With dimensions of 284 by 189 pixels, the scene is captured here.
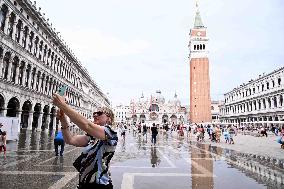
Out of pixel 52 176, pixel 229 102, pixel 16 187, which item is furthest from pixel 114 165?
pixel 229 102

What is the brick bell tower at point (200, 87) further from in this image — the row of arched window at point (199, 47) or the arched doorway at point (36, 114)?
the arched doorway at point (36, 114)

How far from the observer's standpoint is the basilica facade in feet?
419

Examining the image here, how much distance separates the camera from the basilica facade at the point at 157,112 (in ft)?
419

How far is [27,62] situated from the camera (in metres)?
28.5

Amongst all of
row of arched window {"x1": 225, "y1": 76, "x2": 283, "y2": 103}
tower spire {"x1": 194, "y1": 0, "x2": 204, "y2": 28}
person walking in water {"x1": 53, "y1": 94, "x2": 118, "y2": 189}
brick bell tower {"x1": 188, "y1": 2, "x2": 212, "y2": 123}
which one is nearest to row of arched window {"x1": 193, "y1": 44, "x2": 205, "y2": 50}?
brick bell tower {"x1": 188, "y1": 2, "x2": 212, "y2": 123}

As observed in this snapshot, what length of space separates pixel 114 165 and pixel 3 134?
5457mm

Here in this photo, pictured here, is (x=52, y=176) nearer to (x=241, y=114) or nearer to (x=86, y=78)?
(x=86, y=78)

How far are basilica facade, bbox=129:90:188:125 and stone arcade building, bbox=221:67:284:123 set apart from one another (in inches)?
1596

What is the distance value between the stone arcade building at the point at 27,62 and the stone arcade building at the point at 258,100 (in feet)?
147

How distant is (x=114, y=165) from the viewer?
10.3 metres

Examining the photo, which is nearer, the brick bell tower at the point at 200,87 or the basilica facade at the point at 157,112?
the brick bell tower at the point at 200,87

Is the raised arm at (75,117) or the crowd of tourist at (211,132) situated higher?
the raised arm at (75,117)

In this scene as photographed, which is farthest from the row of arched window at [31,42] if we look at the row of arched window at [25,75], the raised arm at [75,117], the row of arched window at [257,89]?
the row of arched window at [257,89]

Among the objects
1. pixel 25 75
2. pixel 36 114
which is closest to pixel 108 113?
pixel 25 75
